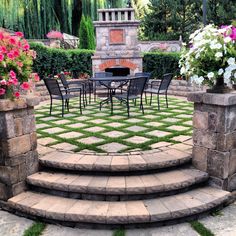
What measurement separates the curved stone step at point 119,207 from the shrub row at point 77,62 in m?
6.29

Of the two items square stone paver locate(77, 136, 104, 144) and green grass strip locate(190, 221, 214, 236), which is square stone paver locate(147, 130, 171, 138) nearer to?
square stone paver locate(77, 136, 104, 144)

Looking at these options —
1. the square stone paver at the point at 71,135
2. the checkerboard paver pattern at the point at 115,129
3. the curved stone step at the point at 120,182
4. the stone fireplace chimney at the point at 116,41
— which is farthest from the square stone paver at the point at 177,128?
the stone fireplace chimney at the point at 116,41

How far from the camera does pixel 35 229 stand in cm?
250

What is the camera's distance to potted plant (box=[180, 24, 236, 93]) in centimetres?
267

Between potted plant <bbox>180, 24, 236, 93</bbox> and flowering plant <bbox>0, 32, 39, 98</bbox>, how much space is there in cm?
168

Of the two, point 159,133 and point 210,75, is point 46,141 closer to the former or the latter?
point 159,133

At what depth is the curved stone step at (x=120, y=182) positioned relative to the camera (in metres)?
2.74

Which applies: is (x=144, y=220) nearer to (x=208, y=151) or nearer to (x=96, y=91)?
(x=208, y=151)

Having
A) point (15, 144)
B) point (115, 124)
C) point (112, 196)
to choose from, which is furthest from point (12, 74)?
point (115, 124)

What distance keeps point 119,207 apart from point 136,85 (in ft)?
10.2

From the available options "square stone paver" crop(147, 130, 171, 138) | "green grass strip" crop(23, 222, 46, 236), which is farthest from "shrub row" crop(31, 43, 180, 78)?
"green grass strip" crop(23, 222, 46, 236)

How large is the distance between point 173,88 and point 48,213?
22.4 ft

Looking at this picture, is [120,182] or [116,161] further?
[116,161]

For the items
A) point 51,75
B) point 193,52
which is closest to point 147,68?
point 51,75
